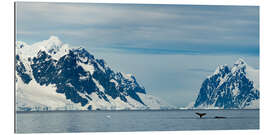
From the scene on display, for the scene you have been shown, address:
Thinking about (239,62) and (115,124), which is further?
(115,124)

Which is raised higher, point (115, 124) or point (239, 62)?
point (239, 62)

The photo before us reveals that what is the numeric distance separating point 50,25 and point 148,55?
7.33 meters

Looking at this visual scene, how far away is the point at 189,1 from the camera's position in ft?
131

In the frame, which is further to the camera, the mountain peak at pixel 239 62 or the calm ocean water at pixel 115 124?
the calm ocean water at pixel 115 124

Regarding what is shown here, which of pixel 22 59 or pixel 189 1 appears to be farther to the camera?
pixel 22 59

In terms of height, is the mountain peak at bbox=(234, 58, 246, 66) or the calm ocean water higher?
the mountain peak at bbox=(234, 58, 246, 66)

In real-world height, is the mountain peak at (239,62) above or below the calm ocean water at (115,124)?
above

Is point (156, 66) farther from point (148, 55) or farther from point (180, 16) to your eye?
point (180, 16)

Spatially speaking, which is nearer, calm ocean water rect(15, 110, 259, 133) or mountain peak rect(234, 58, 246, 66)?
mountain peak rect(234, 58, 246, 66)
